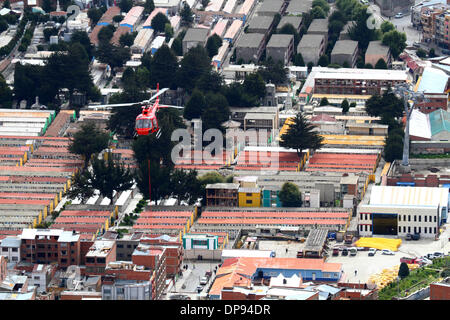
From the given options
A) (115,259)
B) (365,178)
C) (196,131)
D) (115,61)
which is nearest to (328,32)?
(115,61)

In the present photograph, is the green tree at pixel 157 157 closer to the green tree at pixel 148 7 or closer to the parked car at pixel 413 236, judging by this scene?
the parked car at pixel 413 236

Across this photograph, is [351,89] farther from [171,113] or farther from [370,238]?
[370,238]

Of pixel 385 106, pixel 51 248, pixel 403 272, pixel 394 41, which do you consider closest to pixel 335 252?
pixel 403 272

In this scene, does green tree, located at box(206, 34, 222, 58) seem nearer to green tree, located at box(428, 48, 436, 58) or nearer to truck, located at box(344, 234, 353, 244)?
green tree, located at box(428, 48, 436, 58)

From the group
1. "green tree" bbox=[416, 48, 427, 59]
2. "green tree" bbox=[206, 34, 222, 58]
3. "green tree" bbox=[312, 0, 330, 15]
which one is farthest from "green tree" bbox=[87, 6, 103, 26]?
"green tree" bbox=[416, 48, 427, 59]

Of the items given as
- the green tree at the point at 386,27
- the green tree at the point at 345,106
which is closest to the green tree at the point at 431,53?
the green tree at the point at 386,27

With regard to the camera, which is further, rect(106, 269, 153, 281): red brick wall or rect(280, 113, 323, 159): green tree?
rect(280, 113, 323, 159): green tree
